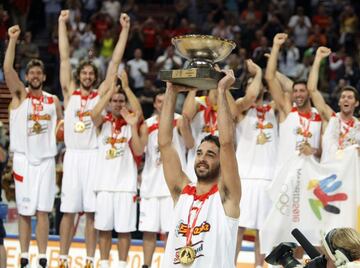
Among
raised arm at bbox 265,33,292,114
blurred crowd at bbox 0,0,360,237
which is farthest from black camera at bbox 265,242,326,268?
blurred crowd at bbox 0,0,360,237

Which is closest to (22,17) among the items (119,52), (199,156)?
(119,52)

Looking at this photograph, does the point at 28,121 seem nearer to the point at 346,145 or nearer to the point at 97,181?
the point at 97,181

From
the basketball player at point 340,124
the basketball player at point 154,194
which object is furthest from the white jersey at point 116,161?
the basketball player at point 340,124

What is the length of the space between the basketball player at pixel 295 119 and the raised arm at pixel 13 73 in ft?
9.75

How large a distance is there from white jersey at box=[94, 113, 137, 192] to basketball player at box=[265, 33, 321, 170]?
5.92 ft

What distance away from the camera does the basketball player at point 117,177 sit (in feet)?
36.9

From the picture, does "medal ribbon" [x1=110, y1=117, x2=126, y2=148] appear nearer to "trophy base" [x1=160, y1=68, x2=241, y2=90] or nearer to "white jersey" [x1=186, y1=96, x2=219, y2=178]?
"white jersey" [x1=186, y1=96, x2=219, y2=178]

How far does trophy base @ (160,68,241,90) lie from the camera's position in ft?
23.9

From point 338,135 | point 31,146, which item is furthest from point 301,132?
point 31,146

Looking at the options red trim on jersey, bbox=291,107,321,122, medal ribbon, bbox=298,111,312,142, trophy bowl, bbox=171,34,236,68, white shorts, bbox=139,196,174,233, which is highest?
trophy bowl, bbox=171,34,236,68

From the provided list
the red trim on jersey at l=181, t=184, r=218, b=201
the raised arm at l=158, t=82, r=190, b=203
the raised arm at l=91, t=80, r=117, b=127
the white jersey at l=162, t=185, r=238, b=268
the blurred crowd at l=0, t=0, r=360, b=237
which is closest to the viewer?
the white jersey at l=162, t=185, r=238, b=268

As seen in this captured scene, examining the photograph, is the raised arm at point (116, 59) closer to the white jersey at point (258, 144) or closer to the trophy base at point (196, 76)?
the white jersey at point (258, 144)

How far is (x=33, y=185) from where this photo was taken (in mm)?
11266

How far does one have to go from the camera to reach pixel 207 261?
7.41 meters
